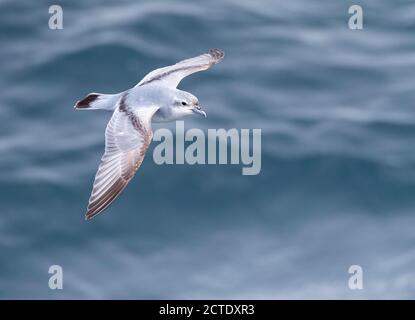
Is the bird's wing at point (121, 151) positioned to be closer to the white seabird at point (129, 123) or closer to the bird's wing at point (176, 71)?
the white seabird at point (129, 123)

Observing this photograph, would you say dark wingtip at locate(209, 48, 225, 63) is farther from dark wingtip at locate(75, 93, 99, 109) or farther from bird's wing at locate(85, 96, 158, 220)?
bird's wing at locate(85, 96, 158, 220)

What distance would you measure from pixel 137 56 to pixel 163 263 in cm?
408

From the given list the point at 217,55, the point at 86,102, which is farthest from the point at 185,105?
the point at 217,55

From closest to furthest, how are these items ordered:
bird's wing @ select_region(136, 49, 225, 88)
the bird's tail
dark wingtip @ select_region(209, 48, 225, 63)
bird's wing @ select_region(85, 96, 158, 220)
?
bird's wing @ select_region(85, 96, 158, 220) < the bird's tail < bird's wing @ select_region(136, 49, 225, 88) < dark wingtip @ select_region(209, 48, 225, 63)

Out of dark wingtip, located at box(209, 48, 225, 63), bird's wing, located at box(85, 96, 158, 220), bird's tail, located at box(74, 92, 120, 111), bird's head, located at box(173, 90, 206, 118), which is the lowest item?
bird's wing, located at box(85, 96, 158, 220)

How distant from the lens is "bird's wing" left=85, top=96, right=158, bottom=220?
437 inches

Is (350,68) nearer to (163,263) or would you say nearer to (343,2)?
(343,2)

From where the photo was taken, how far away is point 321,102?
14.9m

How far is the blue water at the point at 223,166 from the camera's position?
12523mm

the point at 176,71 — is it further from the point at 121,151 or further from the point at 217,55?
the point at 121,151

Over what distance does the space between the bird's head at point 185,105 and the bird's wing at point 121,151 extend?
27cm

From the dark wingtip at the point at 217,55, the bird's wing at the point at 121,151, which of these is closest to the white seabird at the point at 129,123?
the bird's wing at the point at 121,151

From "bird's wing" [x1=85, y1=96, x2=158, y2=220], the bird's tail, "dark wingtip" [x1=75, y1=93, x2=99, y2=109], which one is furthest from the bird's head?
"dark wingtip" [x1=75, y1=93, x2=99, y2=109]

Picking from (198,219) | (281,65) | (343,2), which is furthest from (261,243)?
(343,2)
